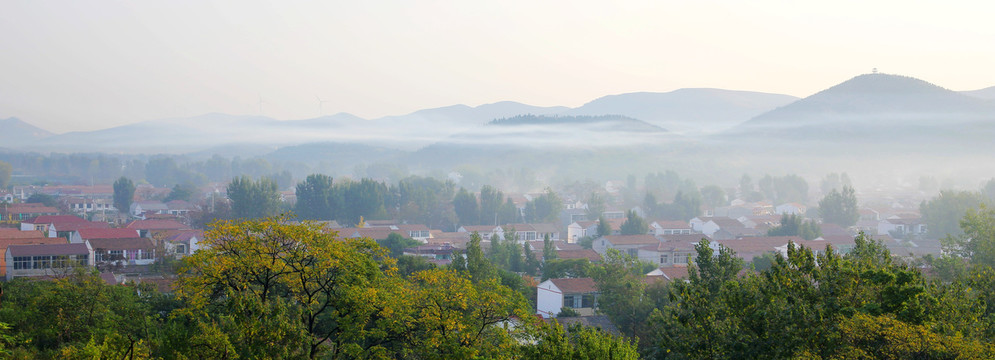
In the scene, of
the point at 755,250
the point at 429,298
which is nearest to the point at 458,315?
the point at 429,298

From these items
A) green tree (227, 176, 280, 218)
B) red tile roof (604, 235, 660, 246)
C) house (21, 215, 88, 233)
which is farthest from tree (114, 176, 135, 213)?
red tile roof (604, 235, 660, 246)

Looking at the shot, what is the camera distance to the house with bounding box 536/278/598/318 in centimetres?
2758

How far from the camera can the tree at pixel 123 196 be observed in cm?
7362

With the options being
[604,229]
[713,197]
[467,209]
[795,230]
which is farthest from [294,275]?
[713,197]

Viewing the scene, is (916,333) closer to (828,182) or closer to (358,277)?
(358,277)

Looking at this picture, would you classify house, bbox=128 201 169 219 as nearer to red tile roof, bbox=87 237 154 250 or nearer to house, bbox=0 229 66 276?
house, bbox=0 229 66 276

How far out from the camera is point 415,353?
13297 mm

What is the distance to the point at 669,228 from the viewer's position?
192 ft

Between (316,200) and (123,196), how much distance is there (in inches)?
899

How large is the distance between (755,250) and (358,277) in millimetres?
33991

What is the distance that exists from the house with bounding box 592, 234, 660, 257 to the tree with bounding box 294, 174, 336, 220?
73.5 feet

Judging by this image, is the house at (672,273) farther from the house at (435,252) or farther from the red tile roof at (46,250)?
the red tile roof at (46,250)

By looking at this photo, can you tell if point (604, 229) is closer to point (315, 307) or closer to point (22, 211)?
point (22, 211)

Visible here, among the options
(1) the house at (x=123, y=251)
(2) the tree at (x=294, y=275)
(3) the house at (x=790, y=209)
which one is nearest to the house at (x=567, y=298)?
(2) the tree at (x=294, y=275)
